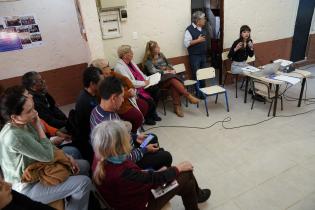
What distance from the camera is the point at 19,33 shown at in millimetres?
3932

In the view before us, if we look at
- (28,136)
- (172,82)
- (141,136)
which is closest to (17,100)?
(28,136)

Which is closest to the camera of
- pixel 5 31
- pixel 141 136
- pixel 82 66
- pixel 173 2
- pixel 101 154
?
pixel 101 154

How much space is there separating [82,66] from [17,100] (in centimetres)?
306

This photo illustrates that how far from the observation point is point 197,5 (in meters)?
5.63

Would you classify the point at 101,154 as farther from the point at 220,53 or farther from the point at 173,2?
the point at 220,53

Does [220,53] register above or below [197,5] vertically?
below

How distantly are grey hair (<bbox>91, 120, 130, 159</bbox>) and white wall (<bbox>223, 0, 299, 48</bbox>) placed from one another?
3.96m

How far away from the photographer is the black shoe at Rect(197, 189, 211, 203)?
2.13 metres

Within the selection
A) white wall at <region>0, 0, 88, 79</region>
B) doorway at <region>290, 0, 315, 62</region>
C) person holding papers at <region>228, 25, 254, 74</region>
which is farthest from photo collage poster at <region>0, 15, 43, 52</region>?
doorway at <region>290, 0, 315, 62</region>

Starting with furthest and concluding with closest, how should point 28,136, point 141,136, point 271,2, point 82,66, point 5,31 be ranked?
1. point 271,2
2. point 82,66
3. point 5,31
4. point 141,136
5. point 28,136

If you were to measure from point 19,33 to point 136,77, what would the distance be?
7.06ft

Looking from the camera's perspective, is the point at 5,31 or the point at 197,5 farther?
the point at 197,5

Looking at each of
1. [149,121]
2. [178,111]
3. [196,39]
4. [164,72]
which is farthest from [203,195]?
[196,39]

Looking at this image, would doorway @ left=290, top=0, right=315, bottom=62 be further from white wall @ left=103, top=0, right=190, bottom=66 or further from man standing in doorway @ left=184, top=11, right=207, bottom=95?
white wall @ left=103, top=0, right=190, bottom=66
